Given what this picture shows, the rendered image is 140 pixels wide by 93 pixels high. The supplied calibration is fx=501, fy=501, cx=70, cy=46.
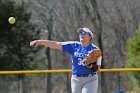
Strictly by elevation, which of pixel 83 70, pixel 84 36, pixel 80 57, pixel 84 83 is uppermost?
pixel 84 36

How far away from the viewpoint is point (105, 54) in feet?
96.4

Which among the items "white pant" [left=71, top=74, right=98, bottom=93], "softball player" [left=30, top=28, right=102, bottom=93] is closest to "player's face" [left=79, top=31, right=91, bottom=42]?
"softball player" [left=30, top=28, right=102, bottom=93]

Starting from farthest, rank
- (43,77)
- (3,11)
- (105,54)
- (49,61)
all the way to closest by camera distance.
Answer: (105,54)
(49,61)
(3,11)
(43,77)

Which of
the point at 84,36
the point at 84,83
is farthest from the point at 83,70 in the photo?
the point at 84,36

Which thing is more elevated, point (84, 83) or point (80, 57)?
point (80, 57)

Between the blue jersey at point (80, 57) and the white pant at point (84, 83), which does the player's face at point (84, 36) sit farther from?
the white pant at point (84, 83)

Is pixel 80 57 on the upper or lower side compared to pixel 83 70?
upper

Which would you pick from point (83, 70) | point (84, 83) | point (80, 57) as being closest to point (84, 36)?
point (80, 57)

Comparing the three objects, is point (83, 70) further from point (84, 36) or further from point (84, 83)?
point (84, 36)

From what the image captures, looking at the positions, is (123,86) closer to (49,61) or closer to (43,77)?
(43,77)

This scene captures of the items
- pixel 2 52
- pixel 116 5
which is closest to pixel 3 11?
pixel 2 52

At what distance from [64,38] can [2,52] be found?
7.07m

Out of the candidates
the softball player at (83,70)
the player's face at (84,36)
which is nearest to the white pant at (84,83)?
the softball player at (83,70)

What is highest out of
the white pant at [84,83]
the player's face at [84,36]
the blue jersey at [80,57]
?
the player's face at [84,36]
